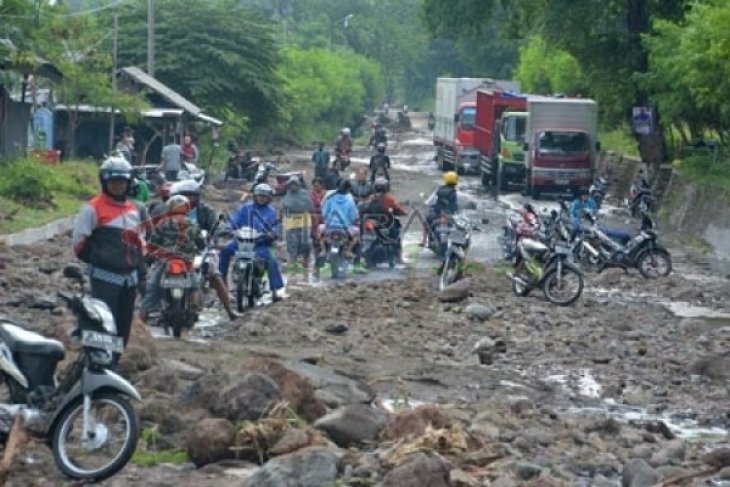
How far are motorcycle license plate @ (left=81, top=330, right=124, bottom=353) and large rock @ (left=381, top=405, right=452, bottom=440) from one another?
75.9 inches

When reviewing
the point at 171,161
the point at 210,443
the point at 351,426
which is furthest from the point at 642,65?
the point at 210,443

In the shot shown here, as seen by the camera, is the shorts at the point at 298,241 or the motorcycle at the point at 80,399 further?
the shorts at the point at 298,241

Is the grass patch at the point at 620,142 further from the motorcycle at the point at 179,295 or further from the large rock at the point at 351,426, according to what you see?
the large rock at the point at 351,426

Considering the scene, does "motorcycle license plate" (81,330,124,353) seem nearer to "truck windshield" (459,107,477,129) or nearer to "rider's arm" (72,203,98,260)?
"rider's arm" (72,203,98,260)

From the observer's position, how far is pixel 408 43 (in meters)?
137

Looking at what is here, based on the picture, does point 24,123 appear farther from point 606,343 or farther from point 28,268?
point 606,343

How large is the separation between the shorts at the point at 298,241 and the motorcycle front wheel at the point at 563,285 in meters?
3.97

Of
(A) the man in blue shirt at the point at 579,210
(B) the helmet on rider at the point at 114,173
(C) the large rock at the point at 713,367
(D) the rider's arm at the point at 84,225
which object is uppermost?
(B) the helmet on rider at the point at 114,173

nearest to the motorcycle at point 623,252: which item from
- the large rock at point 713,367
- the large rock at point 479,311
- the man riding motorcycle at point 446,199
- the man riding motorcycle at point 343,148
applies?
the man riding motorcycle at point 446,199

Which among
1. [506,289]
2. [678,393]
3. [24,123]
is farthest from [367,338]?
[24,123]

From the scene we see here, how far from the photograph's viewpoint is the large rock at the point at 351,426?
10172mm

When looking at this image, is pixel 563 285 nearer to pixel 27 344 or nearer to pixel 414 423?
pixel 414 423

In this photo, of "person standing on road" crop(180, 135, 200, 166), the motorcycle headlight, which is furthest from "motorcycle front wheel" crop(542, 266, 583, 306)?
"person standing on road" crop(180, 135, 200, 166)

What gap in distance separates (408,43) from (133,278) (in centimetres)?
12697
